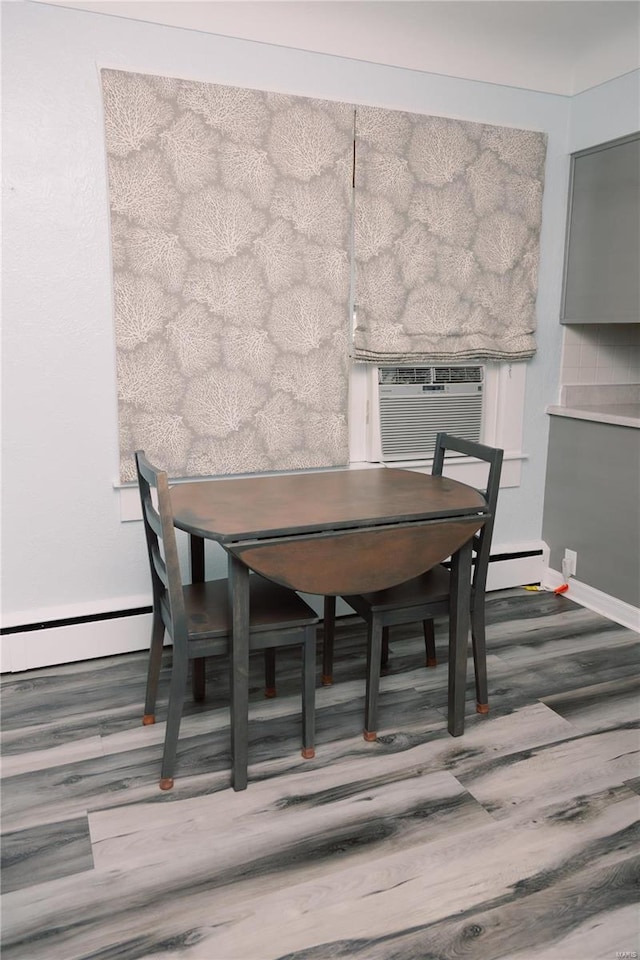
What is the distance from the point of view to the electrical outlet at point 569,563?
3.32 m

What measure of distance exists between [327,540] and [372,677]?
50cm

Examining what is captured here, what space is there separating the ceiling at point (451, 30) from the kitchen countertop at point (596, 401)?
1.34 meters

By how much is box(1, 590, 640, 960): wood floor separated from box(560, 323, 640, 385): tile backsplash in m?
1.52

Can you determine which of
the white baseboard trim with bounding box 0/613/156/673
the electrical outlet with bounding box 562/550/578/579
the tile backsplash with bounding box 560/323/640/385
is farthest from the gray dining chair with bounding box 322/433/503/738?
the tile backsplash with bounding box 560/323/640/385

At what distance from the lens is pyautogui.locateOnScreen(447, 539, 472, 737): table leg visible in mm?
2139

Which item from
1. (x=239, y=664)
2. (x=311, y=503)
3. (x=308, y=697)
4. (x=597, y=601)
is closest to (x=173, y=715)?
(x=239, y=664)

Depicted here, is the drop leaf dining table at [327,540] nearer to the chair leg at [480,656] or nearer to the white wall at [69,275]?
the chair leg at [480,656]

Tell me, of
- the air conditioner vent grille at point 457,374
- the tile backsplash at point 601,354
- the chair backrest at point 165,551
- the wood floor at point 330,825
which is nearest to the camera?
the wood floor at point 330,825

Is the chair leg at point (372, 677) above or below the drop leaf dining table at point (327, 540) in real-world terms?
below

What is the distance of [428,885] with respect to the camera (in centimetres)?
163

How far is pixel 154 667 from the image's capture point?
2203 millimetres

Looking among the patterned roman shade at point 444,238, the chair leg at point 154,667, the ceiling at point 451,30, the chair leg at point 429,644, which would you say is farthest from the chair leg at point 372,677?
the ceiling at point 451,30

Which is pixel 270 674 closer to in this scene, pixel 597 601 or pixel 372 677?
pixel 372 677

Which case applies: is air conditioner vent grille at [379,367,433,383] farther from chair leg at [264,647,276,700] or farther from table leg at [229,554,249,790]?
table leg at [229,554,249,790]
